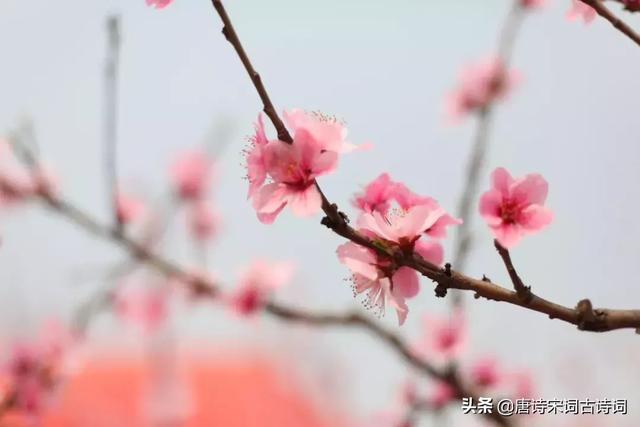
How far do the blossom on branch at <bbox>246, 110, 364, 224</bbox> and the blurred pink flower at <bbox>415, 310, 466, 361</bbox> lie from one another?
0.61 metres

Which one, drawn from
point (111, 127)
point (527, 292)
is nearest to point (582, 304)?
point (527, 292)

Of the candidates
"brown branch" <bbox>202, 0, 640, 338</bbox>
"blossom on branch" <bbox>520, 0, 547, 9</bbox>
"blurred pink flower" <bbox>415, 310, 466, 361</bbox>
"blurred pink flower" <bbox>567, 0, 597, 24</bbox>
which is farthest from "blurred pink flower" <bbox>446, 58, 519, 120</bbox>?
"brown branch" <bbox>202, 0, 640, 338</bbox>

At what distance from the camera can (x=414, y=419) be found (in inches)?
40.6

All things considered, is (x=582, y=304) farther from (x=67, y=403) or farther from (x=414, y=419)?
(x=67, y=403)

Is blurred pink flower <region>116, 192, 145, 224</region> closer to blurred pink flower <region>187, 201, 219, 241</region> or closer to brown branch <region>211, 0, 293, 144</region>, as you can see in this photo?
blurred pink flower <region>187, 201, 219, 241</region>

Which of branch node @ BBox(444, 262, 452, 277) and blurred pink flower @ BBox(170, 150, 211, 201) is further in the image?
blurred pink flower @ BBox(170, 150, 211, 201)

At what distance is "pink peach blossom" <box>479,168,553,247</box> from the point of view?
45 cm

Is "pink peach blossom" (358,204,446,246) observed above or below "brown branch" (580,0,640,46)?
below

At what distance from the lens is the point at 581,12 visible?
0.52 metres

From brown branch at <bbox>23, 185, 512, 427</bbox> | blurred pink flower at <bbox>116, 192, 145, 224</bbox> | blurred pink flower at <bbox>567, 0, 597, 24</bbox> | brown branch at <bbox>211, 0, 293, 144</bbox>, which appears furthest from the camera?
blurred pink flower at <bbox>116, 192, 145, 224</bbox>

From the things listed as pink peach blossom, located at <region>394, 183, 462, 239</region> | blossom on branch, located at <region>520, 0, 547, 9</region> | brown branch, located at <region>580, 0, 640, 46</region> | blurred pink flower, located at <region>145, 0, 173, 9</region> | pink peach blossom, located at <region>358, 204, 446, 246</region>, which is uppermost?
blossom on branch, located at <region>520, 0, 547, 9</region>

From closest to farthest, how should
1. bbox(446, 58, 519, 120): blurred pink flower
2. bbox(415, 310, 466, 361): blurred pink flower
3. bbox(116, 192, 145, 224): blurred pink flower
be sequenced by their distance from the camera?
bbox(415, 310, 466, 361): blurred pink flower < bbox(446, 58, 519, 120): blurred pink flower < bbox(116, 192, 145, 224): blurred pink flower

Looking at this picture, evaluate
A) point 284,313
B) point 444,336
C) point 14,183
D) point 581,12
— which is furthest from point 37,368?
point 581,12

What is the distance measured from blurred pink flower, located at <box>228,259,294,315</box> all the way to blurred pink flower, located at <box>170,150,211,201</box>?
0.46 m
